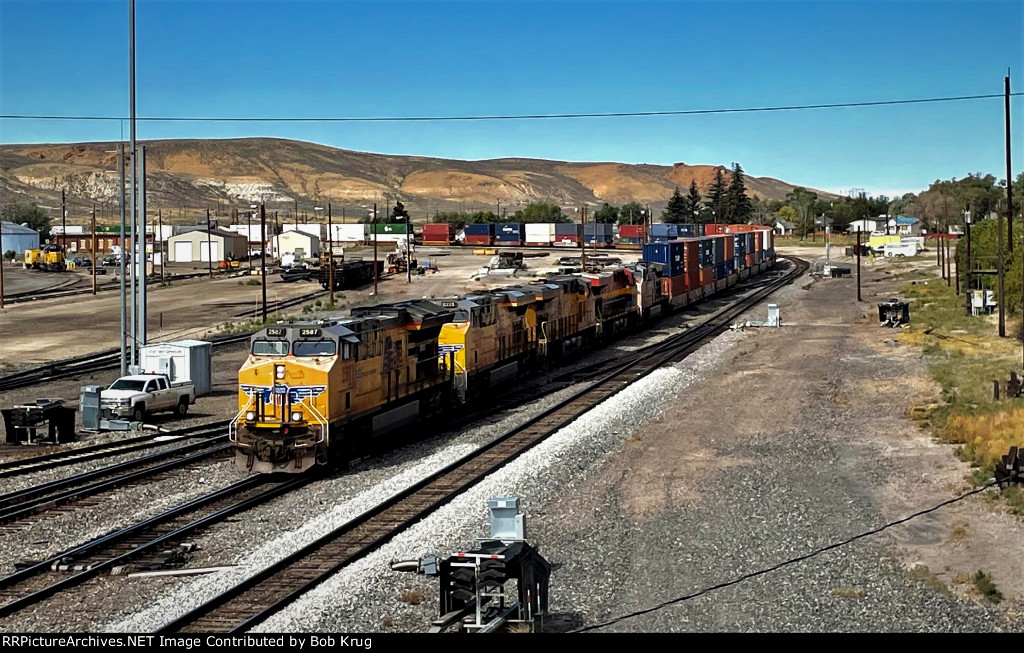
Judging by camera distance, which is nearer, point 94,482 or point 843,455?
point 94,482

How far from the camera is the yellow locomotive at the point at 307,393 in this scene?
22.5 m

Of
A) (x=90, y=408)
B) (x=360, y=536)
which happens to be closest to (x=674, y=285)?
(x=90, y=408)

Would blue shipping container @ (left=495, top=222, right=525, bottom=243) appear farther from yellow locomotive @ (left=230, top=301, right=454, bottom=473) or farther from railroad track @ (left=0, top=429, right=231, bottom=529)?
yellow locomotive @ (left=230, top=301, right=454, bottom=473)

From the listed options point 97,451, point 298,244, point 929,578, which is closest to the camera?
point 929,578

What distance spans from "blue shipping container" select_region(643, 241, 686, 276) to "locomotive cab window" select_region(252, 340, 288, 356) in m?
40.0

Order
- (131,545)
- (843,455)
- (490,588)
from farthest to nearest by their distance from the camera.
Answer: (843,455)
(131,545)
(490,588)

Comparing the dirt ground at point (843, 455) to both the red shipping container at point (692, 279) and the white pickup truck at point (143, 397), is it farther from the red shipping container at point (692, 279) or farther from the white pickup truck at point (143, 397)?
the red shipping container at point (692, 279)

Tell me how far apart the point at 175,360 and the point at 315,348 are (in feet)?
48.4

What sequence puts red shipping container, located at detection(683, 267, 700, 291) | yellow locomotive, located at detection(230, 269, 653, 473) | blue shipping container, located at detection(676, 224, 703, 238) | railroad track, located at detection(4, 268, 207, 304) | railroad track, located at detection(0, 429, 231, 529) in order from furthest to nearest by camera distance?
blue shipping container, located at detection(676, 224, 703, 238) < railroad track, located at detection(4, 268, 207, 304) < red shipping container, located at detection(683, 267, 700, 291) < yellow locomotive, located at detection(230, 269, 653, 473) < railroad track, located at detection(0, 429, 231, 529)

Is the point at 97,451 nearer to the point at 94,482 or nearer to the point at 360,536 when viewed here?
the point at 94,482

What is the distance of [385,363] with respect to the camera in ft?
85.1

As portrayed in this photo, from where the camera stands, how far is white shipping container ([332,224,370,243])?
16425 centimetres

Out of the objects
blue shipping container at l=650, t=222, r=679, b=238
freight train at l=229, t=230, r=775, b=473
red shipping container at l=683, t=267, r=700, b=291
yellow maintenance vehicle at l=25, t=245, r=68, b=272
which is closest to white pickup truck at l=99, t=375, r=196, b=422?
freight train at l=229, t=230, r=775, b=473

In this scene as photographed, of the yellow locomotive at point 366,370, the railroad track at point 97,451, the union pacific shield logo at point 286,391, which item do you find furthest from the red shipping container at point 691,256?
the union pacific shield logo at point 286,391
